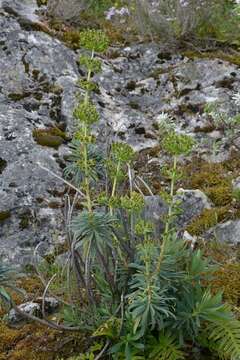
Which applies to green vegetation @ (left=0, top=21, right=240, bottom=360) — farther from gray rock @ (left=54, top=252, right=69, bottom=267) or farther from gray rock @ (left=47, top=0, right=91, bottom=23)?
gray rock @ (left=47, top=0, right=91, bottom=23)

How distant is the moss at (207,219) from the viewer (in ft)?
14.5

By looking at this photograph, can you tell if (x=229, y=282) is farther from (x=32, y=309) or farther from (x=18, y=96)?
(x=18, y=96)

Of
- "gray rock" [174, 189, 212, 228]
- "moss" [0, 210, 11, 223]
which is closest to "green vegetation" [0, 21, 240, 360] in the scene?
"gray rock" [174, 189, 212, 228]

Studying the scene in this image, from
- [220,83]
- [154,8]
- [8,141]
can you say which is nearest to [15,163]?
[8,141]

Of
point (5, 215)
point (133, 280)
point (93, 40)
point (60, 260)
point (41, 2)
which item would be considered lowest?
point (5, 215)

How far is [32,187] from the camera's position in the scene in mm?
5223

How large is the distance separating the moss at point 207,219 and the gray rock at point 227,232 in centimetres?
8

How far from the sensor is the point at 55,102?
6.28 m

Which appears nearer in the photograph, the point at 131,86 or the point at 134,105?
the point at 134,105

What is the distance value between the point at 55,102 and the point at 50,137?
2.29 ft

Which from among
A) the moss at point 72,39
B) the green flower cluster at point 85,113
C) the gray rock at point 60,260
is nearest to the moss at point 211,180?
the gray rock at point 60,260

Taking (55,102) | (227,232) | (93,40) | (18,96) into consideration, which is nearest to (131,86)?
(55,102)

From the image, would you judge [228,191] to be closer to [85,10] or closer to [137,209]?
[137,209]

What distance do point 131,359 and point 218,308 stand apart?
509 mm
